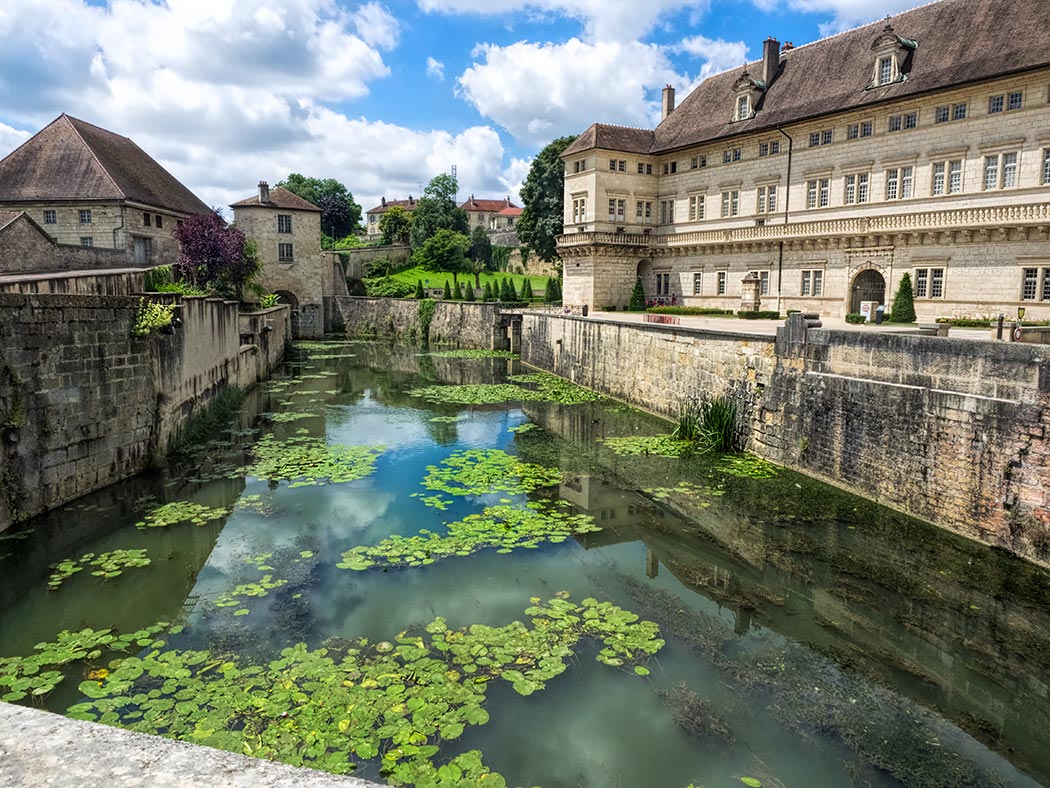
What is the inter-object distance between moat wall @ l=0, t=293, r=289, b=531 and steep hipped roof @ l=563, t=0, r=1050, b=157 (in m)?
29.5

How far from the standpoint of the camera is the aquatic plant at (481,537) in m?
10.6

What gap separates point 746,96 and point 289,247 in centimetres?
3236

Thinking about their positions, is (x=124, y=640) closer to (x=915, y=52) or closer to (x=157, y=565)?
(x=157, y=565)

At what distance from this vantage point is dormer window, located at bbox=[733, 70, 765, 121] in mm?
37000

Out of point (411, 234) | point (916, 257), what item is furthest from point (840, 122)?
point (411, 234)

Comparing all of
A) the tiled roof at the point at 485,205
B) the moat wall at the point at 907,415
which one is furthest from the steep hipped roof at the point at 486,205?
the moat wall at the point at 907,415

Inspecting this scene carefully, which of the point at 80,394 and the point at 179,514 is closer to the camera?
the point at 179,514

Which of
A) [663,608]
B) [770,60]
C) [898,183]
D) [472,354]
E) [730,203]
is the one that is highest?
[770,60]

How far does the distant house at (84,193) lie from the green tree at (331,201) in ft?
163

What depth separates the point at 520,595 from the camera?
372 inches

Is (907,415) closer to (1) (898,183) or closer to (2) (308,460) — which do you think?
(2) (308,460)

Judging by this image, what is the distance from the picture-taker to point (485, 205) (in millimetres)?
118812

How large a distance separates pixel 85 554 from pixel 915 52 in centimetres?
3563

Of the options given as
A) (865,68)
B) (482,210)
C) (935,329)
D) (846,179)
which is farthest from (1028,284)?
(482,210)
